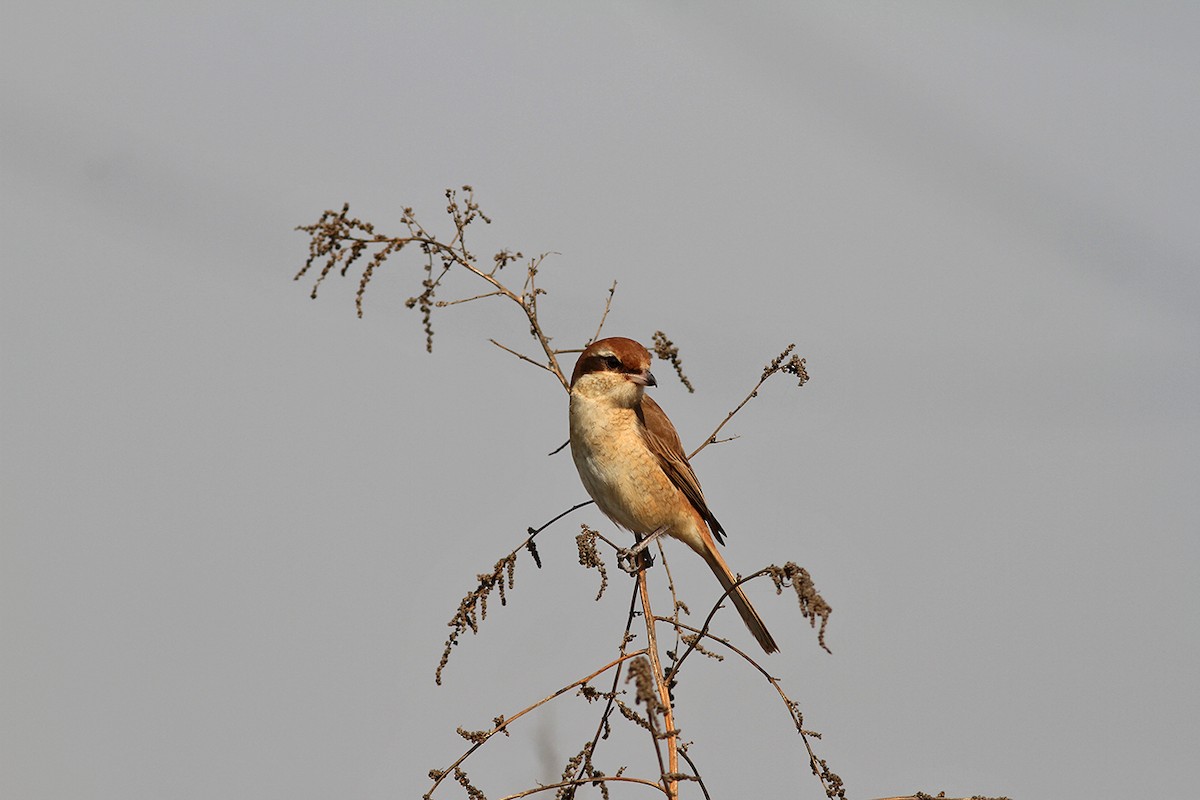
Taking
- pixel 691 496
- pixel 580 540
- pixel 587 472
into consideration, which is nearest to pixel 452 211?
pixel 580 540

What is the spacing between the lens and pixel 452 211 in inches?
124

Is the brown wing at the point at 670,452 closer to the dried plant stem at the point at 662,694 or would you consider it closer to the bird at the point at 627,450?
the bird at the point at 627,450

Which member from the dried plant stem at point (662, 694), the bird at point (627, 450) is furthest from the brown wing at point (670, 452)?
the dried plant stem at point (662, 694)

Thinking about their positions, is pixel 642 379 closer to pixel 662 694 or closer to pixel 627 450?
pixel 627 450

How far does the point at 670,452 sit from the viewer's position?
468 cm

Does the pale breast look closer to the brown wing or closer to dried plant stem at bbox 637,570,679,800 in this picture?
the brown wing

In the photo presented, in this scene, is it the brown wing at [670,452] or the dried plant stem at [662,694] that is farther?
the brown wing at [670,452]

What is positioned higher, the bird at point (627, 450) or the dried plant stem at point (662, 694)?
the bird at point (627, 450)

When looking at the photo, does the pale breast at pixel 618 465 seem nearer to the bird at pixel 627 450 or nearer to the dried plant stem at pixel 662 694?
the bird at pixel 627 450

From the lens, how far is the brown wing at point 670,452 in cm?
463

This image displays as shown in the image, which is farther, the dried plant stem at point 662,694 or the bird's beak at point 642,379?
the bird's beak at point 642,379

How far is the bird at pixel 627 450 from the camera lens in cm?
444

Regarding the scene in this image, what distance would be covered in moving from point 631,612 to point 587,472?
1.47 metres

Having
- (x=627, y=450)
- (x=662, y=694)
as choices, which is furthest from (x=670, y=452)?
(x=662, y=694)
